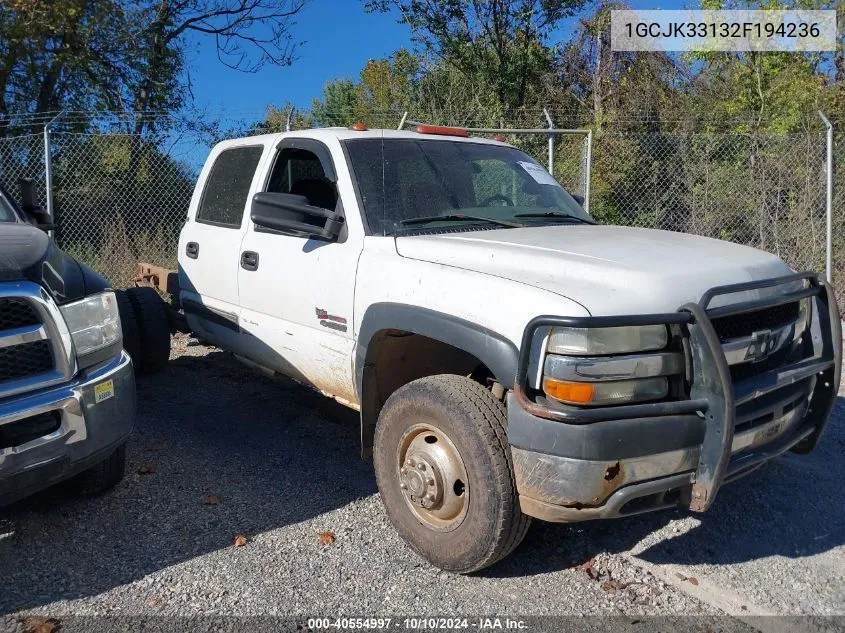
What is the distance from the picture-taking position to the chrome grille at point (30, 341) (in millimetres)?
2904

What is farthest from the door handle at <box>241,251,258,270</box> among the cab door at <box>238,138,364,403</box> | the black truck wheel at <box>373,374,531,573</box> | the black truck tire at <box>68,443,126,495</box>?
the black truck wheel at <box>373,374,531,573</box>

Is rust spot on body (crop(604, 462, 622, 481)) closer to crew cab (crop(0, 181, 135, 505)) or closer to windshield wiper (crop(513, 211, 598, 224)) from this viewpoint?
windshield wiper (crop(513, 211, 598, 224))

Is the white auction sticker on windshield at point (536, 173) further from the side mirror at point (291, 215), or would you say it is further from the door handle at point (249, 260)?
the door handle at point (249, 260)

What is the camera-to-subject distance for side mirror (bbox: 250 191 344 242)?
3.75 meters

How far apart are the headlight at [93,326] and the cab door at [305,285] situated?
1.05m

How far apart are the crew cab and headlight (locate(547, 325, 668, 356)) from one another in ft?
6.62

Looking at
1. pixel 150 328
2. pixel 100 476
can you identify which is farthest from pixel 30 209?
pixel 100 476

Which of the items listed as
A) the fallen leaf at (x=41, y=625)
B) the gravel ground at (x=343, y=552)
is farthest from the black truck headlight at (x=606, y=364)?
the fallen leaf at (x=41, y=625)

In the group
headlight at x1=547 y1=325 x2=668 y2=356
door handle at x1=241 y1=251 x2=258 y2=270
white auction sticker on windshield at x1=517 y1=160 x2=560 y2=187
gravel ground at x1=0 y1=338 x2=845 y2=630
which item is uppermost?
white auction sticker on windshield at x1=517 y1=160 x2=560 y2=187

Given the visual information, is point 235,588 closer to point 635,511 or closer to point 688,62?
point 635,511

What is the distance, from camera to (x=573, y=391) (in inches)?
105

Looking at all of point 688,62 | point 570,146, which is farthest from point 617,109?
point 570,146

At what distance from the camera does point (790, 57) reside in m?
14.5

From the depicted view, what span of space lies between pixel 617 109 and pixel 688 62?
206 centimetres
